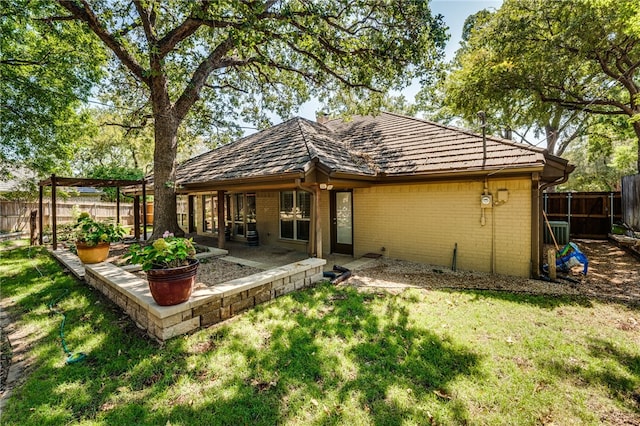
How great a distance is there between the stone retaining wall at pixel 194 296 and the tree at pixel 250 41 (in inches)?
130

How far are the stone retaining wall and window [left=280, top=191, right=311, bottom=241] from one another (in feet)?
12.9

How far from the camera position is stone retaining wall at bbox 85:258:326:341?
12.8 feet

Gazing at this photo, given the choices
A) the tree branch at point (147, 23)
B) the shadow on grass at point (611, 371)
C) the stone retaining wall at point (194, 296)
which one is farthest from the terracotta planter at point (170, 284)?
the tree branch at point (147, 23)

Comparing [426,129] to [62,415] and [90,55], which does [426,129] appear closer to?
[62,415]

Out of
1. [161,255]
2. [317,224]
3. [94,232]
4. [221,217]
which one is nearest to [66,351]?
[161,255]

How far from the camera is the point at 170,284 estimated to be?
3809 millimetres

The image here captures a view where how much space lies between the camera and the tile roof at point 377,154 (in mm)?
6758

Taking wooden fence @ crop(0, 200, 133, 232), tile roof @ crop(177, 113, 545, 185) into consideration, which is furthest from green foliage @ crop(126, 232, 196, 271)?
wooden fence @ crop(0, 200, 133, 232)

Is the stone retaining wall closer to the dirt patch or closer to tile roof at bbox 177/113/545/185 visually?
the dirt patch

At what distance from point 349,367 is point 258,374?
3.42 feet

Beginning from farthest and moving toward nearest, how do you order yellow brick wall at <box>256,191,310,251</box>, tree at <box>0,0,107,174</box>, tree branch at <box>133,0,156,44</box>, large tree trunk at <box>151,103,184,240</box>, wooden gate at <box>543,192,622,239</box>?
wooden gate at <box>543,192,622,239</box> → yellow brick wall at <box>256,191,310,251</box> → tree at <box>0,0,107,174</box> → large tree trunk at <box>151,103,184,240</box> → tree branch at <box>133,0,156,44</box>

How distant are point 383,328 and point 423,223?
4646mm

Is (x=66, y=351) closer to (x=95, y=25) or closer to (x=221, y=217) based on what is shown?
(x=221, y=217)

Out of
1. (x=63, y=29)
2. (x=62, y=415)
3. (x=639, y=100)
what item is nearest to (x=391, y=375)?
(x=62, y=415)
